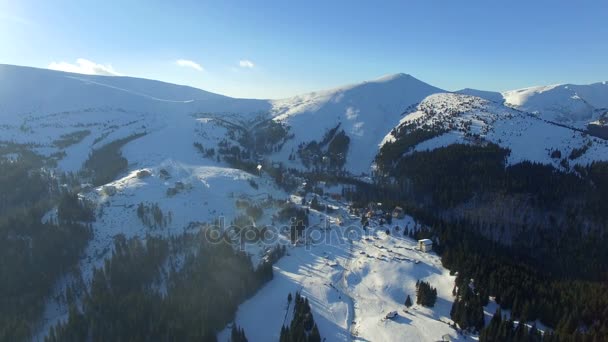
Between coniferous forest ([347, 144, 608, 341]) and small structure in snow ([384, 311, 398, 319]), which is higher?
coniferous forest ([347, 144, 608, 341])

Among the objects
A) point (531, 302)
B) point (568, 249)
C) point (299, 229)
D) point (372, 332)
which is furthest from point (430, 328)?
point (568, 249)

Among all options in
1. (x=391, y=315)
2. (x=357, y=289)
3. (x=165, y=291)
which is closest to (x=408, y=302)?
(x=391, y=315)

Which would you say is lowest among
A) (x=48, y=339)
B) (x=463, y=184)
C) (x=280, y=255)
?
(x=48, y=339)

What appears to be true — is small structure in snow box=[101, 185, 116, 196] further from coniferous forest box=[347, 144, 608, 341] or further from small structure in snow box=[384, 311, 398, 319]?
small structure in snow box=[384, 311, 398, 319]

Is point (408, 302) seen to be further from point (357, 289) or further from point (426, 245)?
point (426, 245)

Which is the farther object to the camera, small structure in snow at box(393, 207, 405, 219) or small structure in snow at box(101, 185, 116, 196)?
small structure in snow at box(101, 185, 116, 196)

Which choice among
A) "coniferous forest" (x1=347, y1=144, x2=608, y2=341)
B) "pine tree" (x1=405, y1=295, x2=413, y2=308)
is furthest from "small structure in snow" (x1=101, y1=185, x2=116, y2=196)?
"pine tree" (x1=405, y1=295, x2=413, y2=308)

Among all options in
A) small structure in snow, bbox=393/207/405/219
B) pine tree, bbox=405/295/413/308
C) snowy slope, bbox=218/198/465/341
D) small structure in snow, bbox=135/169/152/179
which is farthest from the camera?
small structure in snow, bbox=135/169/152/179

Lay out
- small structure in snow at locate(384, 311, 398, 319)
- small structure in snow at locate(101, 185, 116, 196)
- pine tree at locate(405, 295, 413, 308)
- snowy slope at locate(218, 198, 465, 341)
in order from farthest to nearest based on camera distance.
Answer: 1. small structure in snow at locate(101, 185, 116, 196)
2. pine tree at locate(405, 295, 413, 308)
3. small structure in snow at locate(384, 311, 398, 319)
4. snowy slope at locate(218, 198, 465, 341)

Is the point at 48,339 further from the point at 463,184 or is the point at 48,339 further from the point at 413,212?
the point at 463,184

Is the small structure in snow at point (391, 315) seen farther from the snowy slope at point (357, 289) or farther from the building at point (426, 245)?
the building at point (426, 245)

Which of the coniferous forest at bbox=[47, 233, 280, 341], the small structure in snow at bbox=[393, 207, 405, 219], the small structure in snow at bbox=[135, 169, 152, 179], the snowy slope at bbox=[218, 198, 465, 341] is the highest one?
the small structure in snow at bbox=[393, 207, 405, 219]
